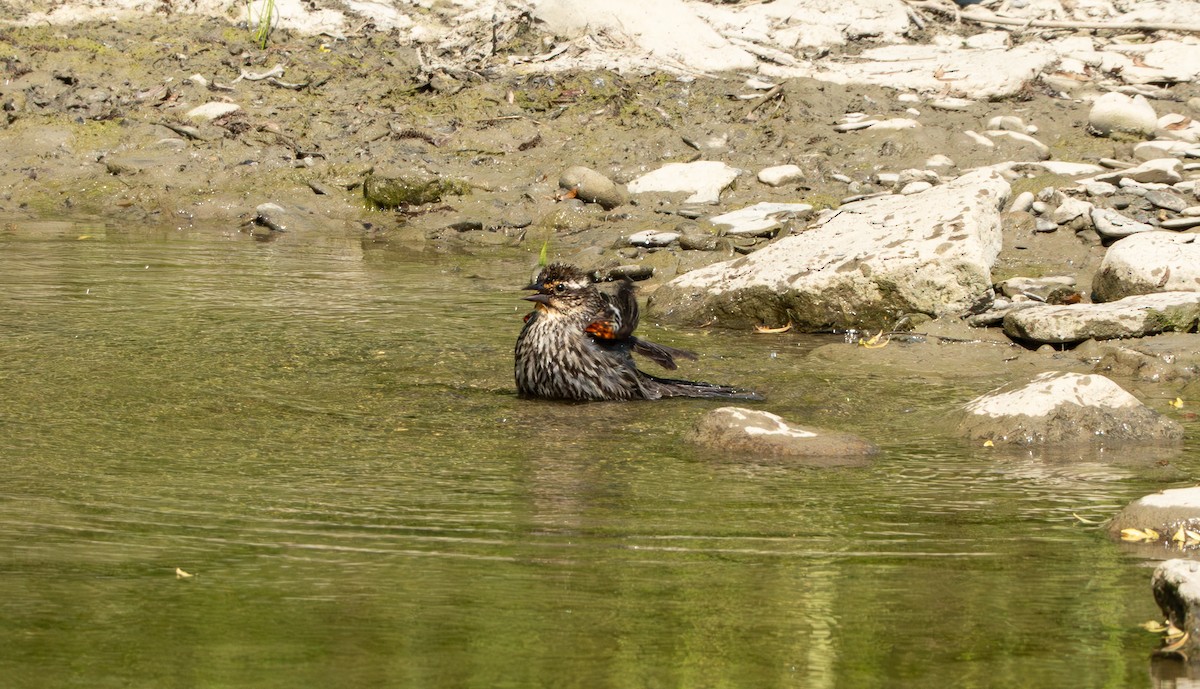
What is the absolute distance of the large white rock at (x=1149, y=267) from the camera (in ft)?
27.7

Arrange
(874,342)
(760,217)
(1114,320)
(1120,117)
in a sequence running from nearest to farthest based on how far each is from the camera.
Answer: (1114,320) < (874,342) < (760,217) < (1120,117)

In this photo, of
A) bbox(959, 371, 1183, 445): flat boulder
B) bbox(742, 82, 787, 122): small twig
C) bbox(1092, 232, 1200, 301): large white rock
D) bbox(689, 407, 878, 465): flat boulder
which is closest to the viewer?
bbox(689, 407, 878, 465): flat boulder

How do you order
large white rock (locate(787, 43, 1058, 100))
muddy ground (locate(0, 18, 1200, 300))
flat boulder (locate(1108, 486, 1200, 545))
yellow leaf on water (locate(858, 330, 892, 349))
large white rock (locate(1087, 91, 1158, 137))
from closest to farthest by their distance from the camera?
flat boulder (locate(1108, 486, 1200, 545)) → yellow leaf on water (locate(858, 330, 892, 349)) → muddy ground (locate(0, 18, 1200, 300)) → large white rock (locate(1087, 91, 1158, 137)) → large white rock (locate(787, 43, 1058, 100))

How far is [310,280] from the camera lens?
32.6 ft

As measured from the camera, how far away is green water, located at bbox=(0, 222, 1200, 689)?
10.7 ft

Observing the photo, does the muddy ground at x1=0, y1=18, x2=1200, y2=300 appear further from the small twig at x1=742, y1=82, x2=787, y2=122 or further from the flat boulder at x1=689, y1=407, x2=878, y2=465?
the flat boulder at x1=689, y1=407, x2=878, y2=465

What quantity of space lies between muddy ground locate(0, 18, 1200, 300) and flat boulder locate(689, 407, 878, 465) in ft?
18.6

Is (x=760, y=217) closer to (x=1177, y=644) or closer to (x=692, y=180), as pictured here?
(x=692, y=180)

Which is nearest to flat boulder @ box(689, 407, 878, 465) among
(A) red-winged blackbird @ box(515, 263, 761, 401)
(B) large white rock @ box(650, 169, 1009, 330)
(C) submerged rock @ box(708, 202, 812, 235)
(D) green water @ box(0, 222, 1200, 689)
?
(D) green water @ box(0, 222, 1200, 689)

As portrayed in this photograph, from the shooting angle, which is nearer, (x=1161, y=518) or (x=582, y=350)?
(x=1161, y=518)

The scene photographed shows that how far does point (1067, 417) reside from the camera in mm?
5883

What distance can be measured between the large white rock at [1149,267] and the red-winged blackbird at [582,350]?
9.47ft

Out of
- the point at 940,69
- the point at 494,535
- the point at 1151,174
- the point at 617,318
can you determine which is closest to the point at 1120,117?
the point at 940,69

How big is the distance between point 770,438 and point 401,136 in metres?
8.12
